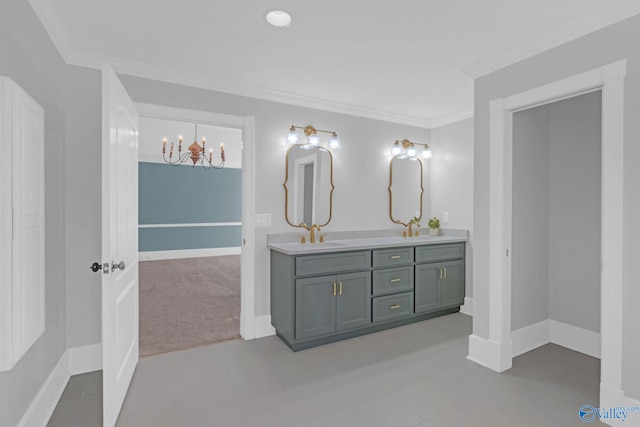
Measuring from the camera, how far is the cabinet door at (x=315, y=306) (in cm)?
287

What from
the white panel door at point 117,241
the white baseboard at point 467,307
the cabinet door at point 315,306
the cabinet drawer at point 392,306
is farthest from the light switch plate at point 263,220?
the white baseboard at point 467,307

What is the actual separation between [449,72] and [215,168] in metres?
6.31

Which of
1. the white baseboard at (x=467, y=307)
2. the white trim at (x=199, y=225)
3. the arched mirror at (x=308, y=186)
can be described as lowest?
the white baseboard at (x=467, y=307)

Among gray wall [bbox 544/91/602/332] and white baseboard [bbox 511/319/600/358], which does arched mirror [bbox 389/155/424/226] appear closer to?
gray wall [bbox 544/91/602/332]

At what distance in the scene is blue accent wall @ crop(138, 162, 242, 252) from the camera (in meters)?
7.36

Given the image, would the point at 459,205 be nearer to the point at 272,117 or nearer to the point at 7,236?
the point at 272,117

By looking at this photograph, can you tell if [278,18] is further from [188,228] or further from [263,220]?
[188,228]

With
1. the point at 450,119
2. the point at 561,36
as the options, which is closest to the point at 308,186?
the point at 450,119

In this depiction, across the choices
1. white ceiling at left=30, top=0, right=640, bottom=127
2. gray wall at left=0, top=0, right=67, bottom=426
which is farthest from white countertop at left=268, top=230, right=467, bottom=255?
Answer: gray wall at left=0, top=0, right=67, bottom=426

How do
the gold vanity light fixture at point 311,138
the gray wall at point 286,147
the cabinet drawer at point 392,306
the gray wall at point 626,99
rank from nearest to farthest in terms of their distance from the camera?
the gray wall at point 626,99 < the gray wall at point 286,147 < the cabinet drawer at point 392,306 < the gold vanity light fixture at point 311,138

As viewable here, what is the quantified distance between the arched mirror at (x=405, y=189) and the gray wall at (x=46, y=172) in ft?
10.8

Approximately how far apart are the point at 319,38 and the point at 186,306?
3.46 meters

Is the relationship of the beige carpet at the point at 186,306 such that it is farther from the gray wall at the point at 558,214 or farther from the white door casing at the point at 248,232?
the gray wall at the point at 558,214

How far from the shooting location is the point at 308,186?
139 inches
